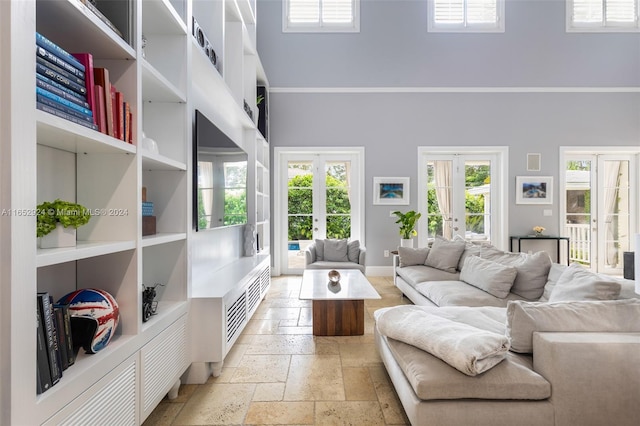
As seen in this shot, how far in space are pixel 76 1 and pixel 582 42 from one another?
297 inches

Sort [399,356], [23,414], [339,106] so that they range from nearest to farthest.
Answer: [23,414], [399,356], [339,106]

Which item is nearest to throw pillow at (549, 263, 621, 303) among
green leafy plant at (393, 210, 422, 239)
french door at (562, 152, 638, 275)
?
green leafy plant at (393, 210, 422, 239)

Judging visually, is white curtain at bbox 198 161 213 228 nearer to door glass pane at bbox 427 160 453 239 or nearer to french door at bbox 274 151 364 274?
french door at bbox 274 151 364 274

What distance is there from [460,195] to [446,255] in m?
2.37

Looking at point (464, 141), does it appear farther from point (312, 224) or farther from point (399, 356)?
point (399, 356)

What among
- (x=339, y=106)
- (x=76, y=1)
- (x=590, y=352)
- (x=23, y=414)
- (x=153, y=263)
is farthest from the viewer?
(x=339, y=106)

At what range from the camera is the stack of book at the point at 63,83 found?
3.44ft

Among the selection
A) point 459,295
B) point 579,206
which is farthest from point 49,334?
point 579,206

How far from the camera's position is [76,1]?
1.15 m

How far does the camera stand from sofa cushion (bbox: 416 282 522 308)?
8.71 ft

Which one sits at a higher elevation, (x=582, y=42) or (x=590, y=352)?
(x=582, y=42)

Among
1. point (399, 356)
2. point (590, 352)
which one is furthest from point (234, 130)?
point (590, 352)

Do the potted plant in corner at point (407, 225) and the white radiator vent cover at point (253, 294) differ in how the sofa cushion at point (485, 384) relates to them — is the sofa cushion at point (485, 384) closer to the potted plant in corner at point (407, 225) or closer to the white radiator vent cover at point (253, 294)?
the white radiator vent cover at point (253, 294)

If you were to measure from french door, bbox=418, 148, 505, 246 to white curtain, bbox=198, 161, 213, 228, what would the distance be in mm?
4134
